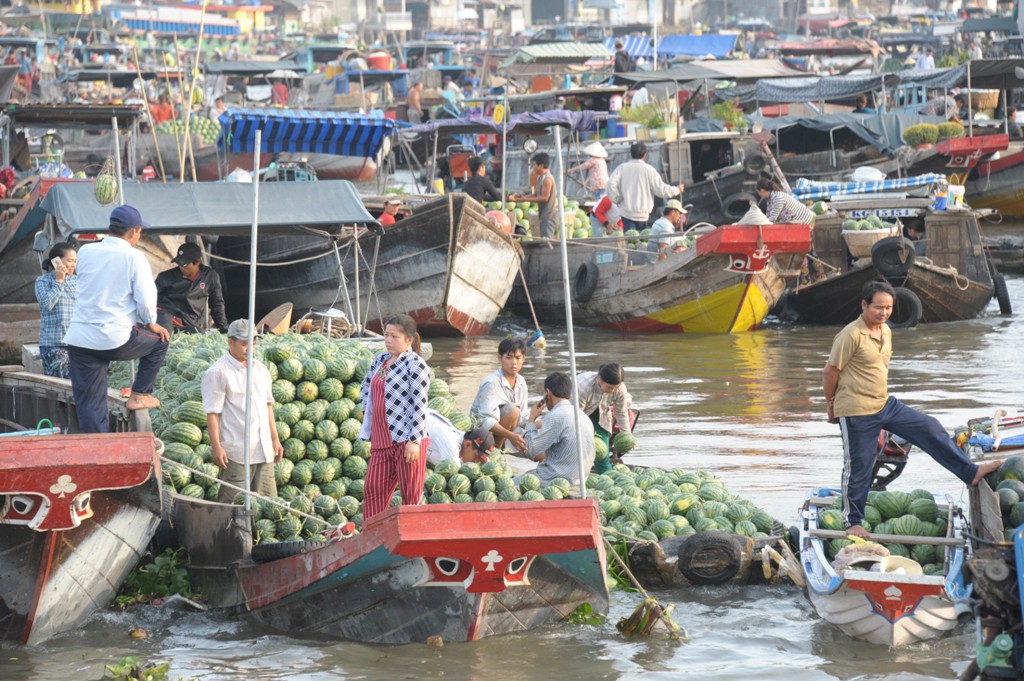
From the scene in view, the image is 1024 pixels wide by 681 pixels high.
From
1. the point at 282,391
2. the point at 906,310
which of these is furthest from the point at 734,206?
the point at 282,391

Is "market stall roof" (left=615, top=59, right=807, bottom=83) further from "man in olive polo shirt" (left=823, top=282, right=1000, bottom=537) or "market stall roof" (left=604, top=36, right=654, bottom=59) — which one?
"man in olive polo shirt" (left=823, top=282, right=1000, bottom=537)

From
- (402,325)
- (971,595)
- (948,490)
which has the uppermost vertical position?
(402,325)

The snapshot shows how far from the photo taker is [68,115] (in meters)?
14.2

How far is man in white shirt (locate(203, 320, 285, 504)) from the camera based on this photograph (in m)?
7.28

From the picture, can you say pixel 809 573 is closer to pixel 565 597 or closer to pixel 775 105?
pixel 565 597

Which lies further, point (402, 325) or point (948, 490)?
point (948, 490)

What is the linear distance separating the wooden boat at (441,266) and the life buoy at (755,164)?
5975 millimetres

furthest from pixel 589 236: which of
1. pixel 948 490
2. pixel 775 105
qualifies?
pixel 775 105

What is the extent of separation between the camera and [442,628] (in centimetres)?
669

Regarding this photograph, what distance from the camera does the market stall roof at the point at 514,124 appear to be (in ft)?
65.0

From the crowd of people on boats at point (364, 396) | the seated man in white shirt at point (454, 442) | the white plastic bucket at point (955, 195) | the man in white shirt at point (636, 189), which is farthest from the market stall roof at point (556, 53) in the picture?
the seated man in white shirt at point (454, 442)

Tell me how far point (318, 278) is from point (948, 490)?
8.24m

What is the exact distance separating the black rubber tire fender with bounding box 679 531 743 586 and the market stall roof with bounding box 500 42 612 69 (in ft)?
93.5

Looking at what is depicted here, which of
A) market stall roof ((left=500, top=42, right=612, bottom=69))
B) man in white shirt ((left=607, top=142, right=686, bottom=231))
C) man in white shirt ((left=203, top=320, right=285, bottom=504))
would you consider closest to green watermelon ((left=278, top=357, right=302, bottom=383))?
man in white shirt ((left=203, top=320, right=285, bottom=504))
